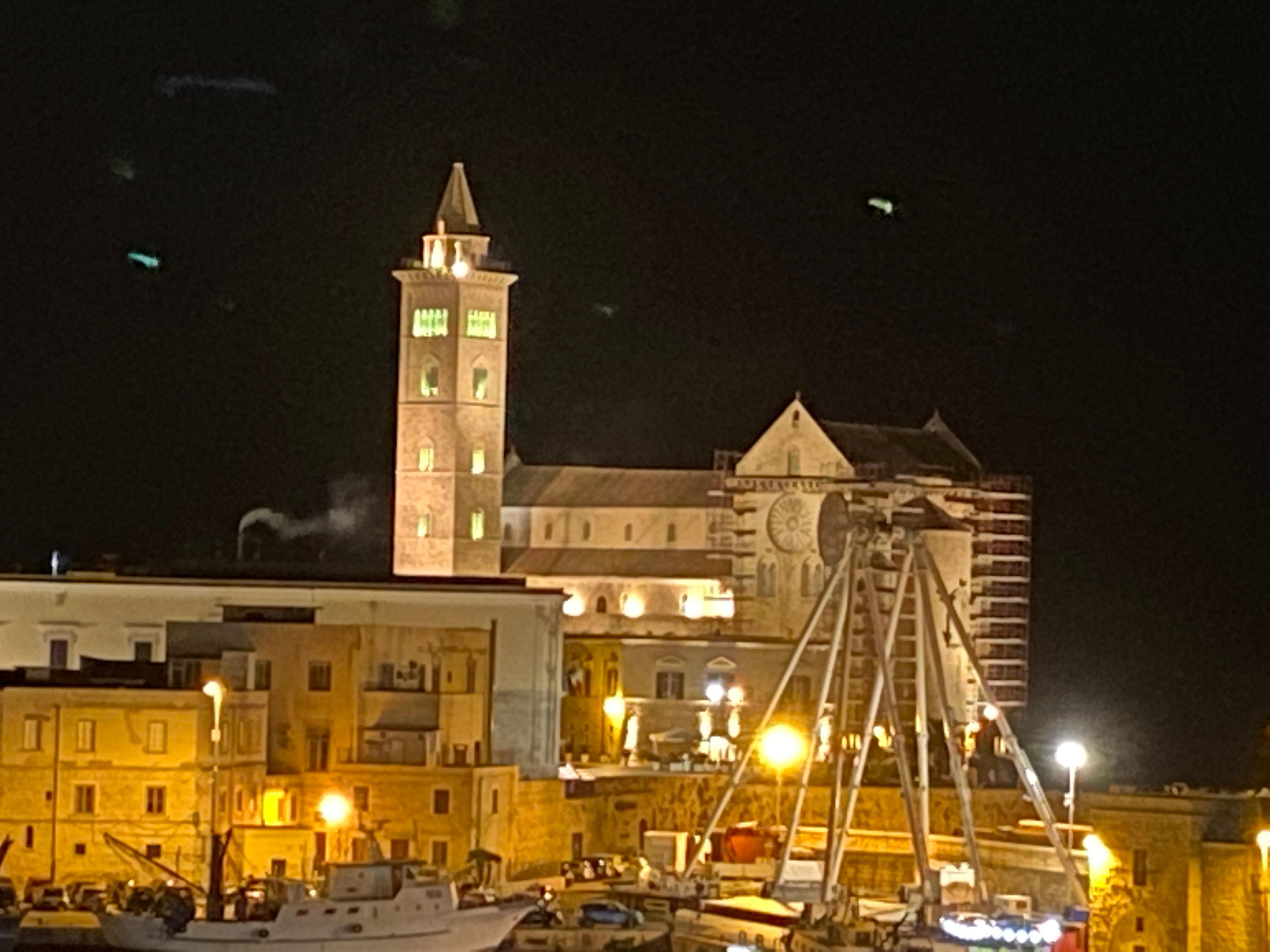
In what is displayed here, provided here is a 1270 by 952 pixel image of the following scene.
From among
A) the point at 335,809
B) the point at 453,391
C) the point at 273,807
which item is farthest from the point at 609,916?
the point at 453,391

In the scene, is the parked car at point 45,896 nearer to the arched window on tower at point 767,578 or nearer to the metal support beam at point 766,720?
the metal support beam at point 766,720

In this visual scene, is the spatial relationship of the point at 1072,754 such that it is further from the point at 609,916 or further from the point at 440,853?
the point at 440,853

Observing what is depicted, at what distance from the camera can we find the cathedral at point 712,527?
3386 inches

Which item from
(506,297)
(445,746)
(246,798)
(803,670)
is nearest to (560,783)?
(445,746)

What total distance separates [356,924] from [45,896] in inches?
216

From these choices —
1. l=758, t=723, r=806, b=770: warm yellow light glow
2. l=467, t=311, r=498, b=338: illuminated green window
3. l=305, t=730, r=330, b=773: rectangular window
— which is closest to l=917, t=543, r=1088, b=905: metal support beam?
l=758, t=723, r=806, b=770: warm yellow light glow

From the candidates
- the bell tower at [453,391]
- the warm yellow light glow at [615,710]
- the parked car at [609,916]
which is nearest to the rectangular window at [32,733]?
the parked car at [609,916]

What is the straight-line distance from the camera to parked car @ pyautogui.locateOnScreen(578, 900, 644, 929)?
59156mm

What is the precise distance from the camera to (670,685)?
284 ft

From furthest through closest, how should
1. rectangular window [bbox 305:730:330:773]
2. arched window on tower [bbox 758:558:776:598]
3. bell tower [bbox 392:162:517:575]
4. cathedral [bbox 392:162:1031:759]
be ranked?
arched window on tower [bbox 758:558:776:598]
bell tower [bbox 392:162:517:575]
cathedral [bbox 392:162:1031:759]
rectangular window [bbox 305:730:330:773]

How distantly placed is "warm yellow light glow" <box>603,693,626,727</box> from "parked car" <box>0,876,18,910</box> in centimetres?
2434

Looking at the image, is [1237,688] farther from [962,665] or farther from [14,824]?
[14,824]

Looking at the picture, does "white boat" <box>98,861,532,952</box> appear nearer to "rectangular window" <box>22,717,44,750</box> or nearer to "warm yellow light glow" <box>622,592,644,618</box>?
"rectangular window" <box>22,717,44,750</box>

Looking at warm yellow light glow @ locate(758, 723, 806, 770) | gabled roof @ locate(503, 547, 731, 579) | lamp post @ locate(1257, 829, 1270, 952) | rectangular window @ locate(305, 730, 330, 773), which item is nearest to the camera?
lamp post @ locate(1257, 829, 1270, 952)
